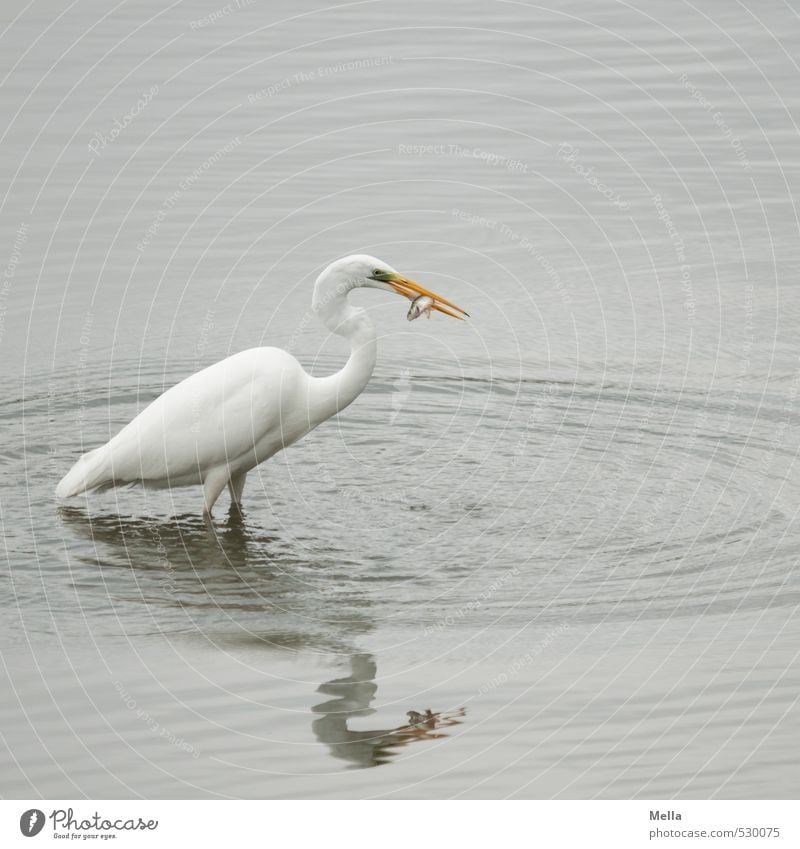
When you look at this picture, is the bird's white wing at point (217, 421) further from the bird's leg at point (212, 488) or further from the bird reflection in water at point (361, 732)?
the bird reflection in water at point (361, 732)

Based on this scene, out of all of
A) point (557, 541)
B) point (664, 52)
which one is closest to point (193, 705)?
point (557, 541)

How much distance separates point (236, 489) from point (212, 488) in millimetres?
267

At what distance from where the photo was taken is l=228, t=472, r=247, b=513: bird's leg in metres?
9.45

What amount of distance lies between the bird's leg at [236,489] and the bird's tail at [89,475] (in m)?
0.68

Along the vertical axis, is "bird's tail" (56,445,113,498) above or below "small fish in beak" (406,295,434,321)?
below

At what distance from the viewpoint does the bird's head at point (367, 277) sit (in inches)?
360

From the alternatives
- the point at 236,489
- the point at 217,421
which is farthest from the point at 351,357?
the point at 236,489

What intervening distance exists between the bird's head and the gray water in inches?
45.8

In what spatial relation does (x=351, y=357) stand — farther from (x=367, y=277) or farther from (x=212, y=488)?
(x=212, y=488)

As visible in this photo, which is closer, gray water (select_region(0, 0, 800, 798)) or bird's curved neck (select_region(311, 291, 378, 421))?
gray water (select_region(0, 0, 800, 798))

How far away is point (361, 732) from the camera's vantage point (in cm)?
703

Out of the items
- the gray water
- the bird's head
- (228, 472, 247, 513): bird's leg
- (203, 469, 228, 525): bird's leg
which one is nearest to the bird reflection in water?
the gray water

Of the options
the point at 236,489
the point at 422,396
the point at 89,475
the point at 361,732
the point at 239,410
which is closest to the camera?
the point at 361,732

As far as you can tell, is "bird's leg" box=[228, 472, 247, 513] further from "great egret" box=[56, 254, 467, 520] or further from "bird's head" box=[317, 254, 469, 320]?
"bird's head" box=[317, 254, 469, 320]
